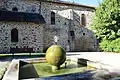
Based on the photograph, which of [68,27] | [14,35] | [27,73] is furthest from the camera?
[68,27]

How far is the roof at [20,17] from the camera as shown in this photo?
19.8 m

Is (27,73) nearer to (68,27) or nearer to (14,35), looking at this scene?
(14,35)

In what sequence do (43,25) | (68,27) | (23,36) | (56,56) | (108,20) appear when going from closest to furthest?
(56,56) → (108,20) → (23,36) → (43,25) → (68,27)

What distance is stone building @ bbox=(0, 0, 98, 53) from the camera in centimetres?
1976

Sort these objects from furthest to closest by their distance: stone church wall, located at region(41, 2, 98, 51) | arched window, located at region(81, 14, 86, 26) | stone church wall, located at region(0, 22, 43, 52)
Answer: arched window, located at region(81, 14, 86, 26) < stone church wall, located at region(41, 2, 98, 51) < stone church wall, located at region(0, 22, 43, 52)

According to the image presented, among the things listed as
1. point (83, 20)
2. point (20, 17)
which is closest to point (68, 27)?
point (83, 20)

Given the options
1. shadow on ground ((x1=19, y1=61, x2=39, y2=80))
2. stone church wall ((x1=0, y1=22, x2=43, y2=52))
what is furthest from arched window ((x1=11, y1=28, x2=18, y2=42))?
shadow on ground ((x1=19, y1=61, x2=39, y2=80))

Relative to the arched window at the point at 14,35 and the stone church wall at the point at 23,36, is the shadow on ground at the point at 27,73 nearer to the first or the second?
the stone church wall at the point at 23,36

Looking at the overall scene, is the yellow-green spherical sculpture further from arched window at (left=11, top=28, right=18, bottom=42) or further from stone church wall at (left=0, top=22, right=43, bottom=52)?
arched window at (left=11, top=28, right=18, bottom=42)

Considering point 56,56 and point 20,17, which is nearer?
point 56,56

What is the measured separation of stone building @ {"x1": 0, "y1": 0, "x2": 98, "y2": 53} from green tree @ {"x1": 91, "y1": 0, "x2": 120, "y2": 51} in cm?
601

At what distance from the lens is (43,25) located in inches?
928

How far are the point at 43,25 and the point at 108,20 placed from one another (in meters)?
8.59

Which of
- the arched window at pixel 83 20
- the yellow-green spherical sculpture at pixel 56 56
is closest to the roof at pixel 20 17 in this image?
the arched window at pixel 83 20
